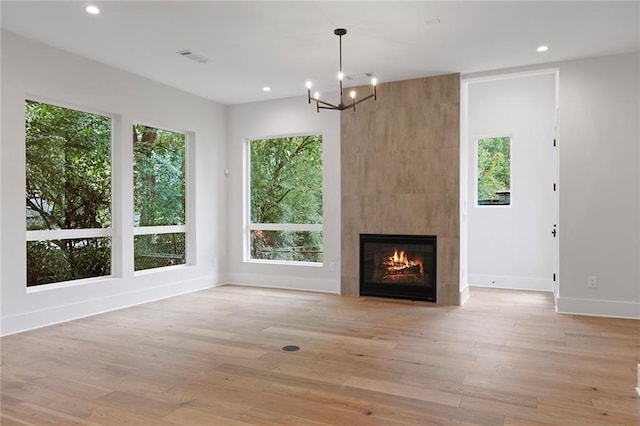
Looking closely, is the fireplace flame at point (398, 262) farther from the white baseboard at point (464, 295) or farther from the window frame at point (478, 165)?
the window frame at point (478, 165)

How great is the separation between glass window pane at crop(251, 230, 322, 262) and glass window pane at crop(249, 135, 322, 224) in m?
0.20

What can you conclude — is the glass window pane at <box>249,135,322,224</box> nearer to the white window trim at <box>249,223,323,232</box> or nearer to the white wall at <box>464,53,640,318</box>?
the white window trim at <box>249,223,323,232</box>

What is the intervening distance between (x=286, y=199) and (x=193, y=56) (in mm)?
2566

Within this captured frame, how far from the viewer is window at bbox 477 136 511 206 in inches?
255

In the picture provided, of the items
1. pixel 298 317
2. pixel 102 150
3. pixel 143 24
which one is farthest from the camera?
pixel 102 150

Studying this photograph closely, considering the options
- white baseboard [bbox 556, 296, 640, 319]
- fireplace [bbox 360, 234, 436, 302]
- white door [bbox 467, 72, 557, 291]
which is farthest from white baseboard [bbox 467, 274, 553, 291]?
fireplace [bbox 360, 234, 436, 302]

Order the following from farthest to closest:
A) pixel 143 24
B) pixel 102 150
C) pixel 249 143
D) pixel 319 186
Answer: pixel 249 143
pixel 319 186
pixel 102 150
pixel 143 24

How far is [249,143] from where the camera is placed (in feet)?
22.4

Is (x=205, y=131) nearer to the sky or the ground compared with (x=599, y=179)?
nearer to the sky

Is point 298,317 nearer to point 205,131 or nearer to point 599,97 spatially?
point 205,131

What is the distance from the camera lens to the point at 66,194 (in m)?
4.67

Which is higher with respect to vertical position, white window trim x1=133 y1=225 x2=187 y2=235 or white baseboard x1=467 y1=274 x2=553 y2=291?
white window trim x1=133 y1=225 x2=187 y2=235

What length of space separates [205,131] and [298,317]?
3.34 meters

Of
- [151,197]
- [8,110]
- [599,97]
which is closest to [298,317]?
[151,197]
